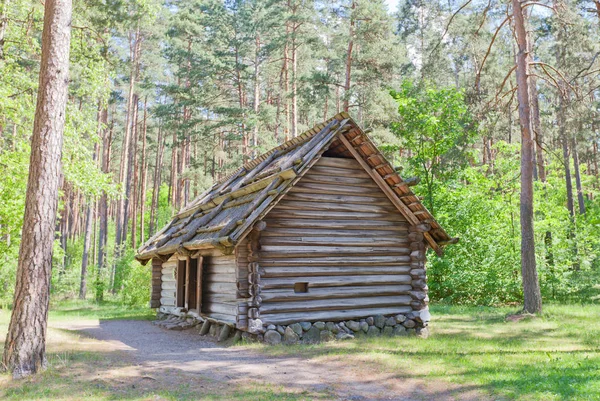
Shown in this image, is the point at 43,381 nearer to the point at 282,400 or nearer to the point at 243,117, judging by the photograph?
the point at 282,400

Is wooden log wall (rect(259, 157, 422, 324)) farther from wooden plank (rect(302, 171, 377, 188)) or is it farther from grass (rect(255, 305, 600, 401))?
grass (rect(255, 305, 600, 401))

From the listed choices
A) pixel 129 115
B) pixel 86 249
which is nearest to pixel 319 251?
pixel 86 249

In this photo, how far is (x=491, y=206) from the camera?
20.8 meters

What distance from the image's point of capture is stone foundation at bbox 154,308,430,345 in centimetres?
1150

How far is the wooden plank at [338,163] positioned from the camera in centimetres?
1290

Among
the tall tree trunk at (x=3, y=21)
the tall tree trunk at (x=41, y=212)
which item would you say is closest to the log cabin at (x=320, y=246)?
the tall tree trunk at (x=41, y=212)

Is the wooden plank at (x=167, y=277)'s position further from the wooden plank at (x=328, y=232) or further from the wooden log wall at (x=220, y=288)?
the wooden plank at (x=328, y=232)

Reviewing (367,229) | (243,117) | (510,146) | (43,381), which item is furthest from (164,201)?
(43,381)

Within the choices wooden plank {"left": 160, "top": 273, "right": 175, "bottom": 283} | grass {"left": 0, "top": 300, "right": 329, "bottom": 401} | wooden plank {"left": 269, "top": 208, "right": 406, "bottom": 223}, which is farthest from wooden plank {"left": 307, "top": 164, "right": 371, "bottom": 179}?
wooden plank {"left": 160, "top": 273, "right": 175, "bottom": 283}

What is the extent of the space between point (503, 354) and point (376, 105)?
17682mm

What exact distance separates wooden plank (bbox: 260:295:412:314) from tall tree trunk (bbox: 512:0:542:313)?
4.51 meters

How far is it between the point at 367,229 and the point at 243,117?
17722 millimetres

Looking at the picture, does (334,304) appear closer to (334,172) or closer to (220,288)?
(220,288)

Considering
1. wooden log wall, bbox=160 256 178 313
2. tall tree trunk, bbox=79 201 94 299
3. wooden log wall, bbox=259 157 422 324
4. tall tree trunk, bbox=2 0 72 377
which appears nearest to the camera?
tall tree trunk, bbox=2 0 72 377
